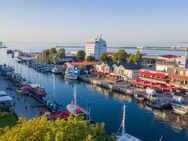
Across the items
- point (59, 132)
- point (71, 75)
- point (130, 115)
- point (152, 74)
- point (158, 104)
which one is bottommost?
point (130, 115)

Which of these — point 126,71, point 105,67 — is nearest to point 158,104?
point 126,71

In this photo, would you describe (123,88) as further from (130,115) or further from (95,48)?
(95,48)

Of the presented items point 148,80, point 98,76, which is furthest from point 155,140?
point 98,76

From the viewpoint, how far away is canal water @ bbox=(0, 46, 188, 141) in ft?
101

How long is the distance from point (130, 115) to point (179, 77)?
18.1 meters

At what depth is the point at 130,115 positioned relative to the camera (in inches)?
1473

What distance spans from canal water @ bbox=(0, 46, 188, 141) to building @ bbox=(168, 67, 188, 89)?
9.89 meters

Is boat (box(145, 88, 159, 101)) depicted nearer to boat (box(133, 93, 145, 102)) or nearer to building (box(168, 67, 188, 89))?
boat (box(133, 93, 145, 102))

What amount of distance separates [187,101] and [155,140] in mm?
16698

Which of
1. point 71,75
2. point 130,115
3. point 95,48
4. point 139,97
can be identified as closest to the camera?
point 130,115

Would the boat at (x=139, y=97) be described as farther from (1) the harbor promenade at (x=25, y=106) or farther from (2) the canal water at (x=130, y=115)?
(1) the harbor promenade at (x=25, y=106)

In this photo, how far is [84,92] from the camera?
53.1 m

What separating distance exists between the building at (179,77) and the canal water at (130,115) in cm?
989

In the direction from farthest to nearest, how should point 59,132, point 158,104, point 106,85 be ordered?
point 106,85 < point 158,104 < point 59,132
